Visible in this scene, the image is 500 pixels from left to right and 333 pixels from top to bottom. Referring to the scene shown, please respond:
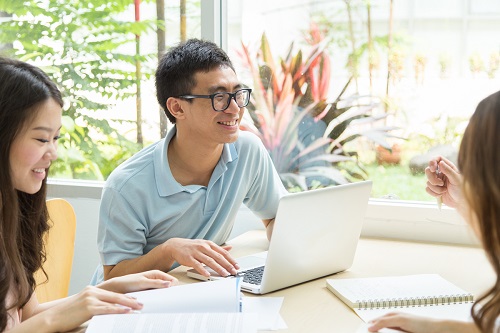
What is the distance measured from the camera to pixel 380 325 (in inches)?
59.2

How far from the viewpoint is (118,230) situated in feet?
6.85

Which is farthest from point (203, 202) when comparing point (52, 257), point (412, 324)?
point (412, 324)

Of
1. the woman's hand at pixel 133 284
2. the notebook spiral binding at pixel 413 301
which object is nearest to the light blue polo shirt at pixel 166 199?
the woman's hand at pixel 133 284

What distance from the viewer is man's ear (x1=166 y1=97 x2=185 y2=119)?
2.25m

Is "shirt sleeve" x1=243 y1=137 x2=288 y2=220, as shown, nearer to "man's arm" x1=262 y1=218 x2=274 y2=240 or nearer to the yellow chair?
"man's arm" x1=262 y1=218 x2=274 y2=240

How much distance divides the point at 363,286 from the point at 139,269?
609 mm

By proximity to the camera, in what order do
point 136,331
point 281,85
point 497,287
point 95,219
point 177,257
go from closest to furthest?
1. point 497,287
2. point 136,331
3. point 177,257
4. point 281,85
5. point 95,219

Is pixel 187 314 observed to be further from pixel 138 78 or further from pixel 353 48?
pixel 138 78

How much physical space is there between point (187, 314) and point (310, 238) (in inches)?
17.3

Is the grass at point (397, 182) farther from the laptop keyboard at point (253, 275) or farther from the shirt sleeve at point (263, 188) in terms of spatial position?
the laptop keyboard at point (253, 275)

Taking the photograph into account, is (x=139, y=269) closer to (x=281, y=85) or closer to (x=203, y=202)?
(x=203, y=202)

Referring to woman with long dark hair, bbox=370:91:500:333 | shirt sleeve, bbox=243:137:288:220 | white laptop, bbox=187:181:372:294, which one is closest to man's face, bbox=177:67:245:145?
shirt sleeve, bbox=243:137:288:220

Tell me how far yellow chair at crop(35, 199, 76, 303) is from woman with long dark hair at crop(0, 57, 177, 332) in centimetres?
55

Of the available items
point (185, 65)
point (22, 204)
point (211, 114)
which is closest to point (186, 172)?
point (211, 114)
